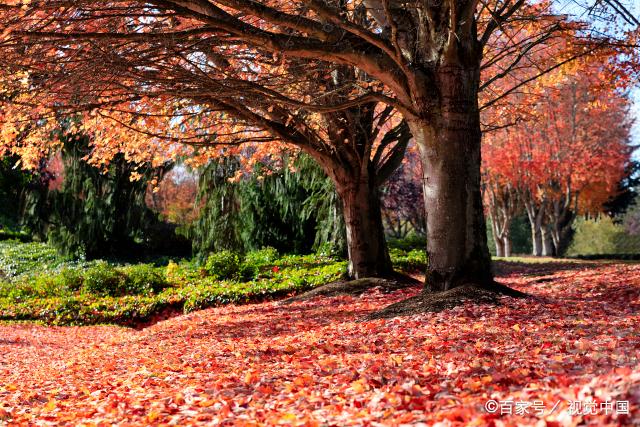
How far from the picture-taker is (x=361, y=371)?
4359 millimetres

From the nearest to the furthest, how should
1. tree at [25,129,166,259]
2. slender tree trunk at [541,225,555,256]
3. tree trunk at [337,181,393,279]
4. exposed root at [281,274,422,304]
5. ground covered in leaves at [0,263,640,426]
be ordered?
ground covered in leaves at [0,263,640,426] → exposed root at [281,274,422,304] → tree trunk at [337,181,393,279] → tree at [25,129,166,259] → slender tree trunk at [541,225,555,256]

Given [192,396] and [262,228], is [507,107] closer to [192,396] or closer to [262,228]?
[262,228]

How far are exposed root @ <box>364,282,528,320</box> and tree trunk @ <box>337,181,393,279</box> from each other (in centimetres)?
322

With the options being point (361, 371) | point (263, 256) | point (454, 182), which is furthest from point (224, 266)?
point (361, 371)

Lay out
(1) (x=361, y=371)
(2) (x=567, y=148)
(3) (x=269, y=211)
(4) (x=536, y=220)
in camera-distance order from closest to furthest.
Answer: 1. (1) (x=361, y=371)
2. (3) (x=269, y=211)
3. (2) (x=567, y=148)
4. (4) (x=536, y=220)

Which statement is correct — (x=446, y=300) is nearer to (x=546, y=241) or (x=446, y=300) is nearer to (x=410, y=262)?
(x=410, y=262)

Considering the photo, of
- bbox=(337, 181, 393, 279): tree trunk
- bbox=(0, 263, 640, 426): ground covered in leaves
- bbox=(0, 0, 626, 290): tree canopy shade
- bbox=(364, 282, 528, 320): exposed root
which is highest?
bbox=(0, 0, 626, 290): tree canopy shade

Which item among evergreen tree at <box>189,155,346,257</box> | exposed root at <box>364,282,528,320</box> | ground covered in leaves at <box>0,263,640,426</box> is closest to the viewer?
ground covered in leaves at <box>0,263,640,426</box>

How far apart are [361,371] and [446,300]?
277 cm

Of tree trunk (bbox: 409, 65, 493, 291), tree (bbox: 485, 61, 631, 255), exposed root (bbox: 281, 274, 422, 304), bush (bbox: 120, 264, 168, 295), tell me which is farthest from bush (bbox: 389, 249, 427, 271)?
tree (bbox: 485, 61, 631, 255)

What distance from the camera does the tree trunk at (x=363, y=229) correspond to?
10.5m

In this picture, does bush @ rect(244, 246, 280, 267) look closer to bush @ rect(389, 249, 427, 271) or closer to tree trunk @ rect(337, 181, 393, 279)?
bush @ rect(389, 249, 427, 271)

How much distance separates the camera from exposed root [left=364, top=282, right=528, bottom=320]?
684 cm

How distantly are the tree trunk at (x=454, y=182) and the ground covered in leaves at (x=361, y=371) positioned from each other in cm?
68
